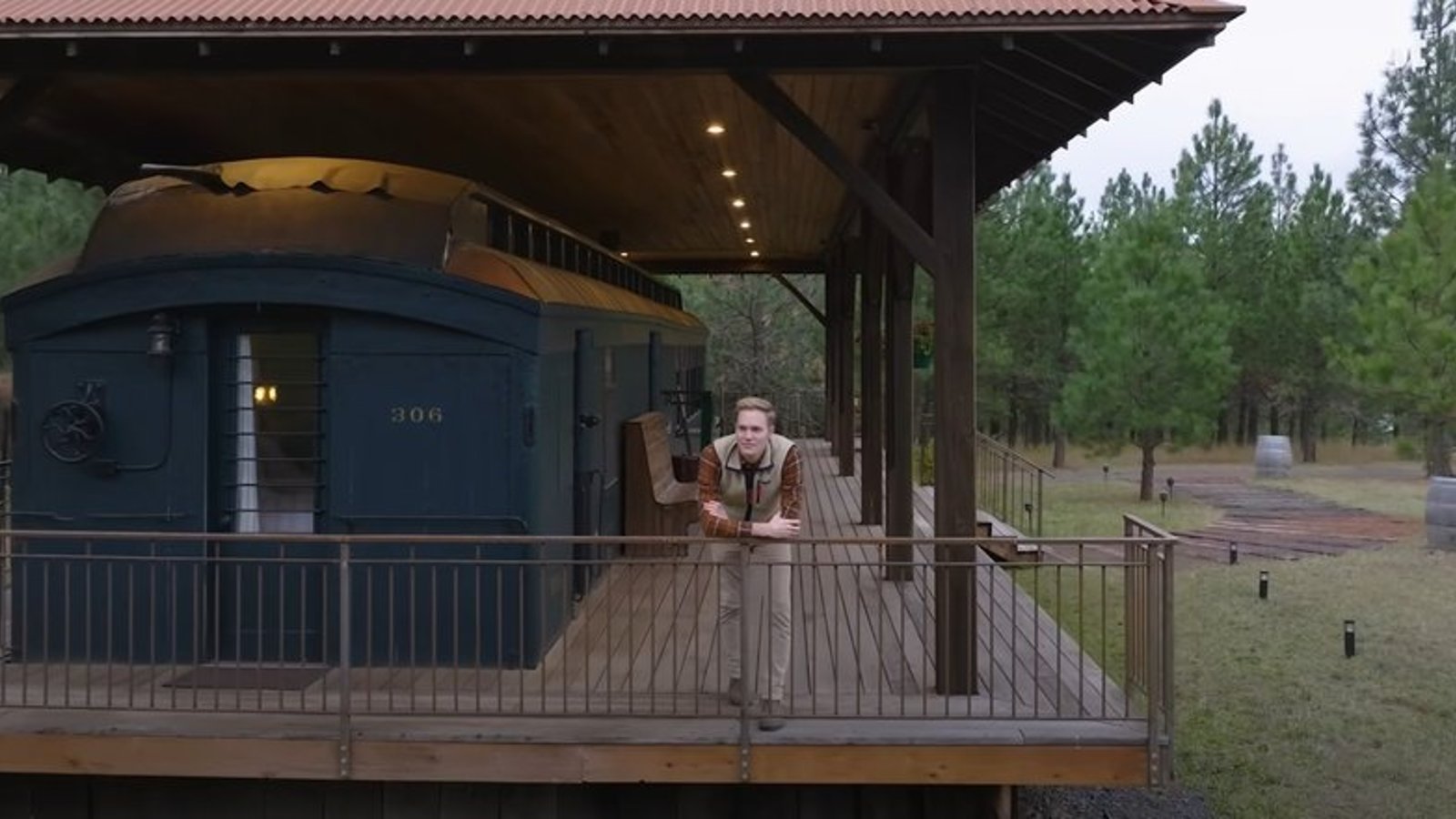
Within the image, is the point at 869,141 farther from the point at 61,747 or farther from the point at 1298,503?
the point at 1298,503

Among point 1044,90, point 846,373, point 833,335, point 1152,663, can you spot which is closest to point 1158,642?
point 1152,663

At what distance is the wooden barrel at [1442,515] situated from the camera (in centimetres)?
2136

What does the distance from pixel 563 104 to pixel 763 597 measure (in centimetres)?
454

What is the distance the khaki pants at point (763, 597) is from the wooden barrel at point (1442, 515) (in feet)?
61.4

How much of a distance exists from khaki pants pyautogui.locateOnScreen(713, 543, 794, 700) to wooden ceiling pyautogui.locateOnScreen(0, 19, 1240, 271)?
220 cm

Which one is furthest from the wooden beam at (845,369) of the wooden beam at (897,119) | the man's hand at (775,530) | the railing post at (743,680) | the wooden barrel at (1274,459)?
the wooden barrel at (1274,459)

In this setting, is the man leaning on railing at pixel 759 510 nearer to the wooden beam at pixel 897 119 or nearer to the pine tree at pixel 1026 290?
the wooden beam at pixel 897 119

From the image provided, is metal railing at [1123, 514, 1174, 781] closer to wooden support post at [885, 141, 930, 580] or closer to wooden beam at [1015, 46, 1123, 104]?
wooden beam at [1015, 46, 1123, 104]

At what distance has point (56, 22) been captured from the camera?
6.54 m

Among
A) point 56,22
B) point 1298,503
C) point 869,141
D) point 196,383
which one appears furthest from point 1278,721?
point 1298,503

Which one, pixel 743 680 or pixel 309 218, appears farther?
pixel 309 218

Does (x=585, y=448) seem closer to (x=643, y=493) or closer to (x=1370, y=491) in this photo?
(x=643, y=493)

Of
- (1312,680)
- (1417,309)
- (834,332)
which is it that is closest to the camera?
(1312,680)

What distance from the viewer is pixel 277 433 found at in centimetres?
752
